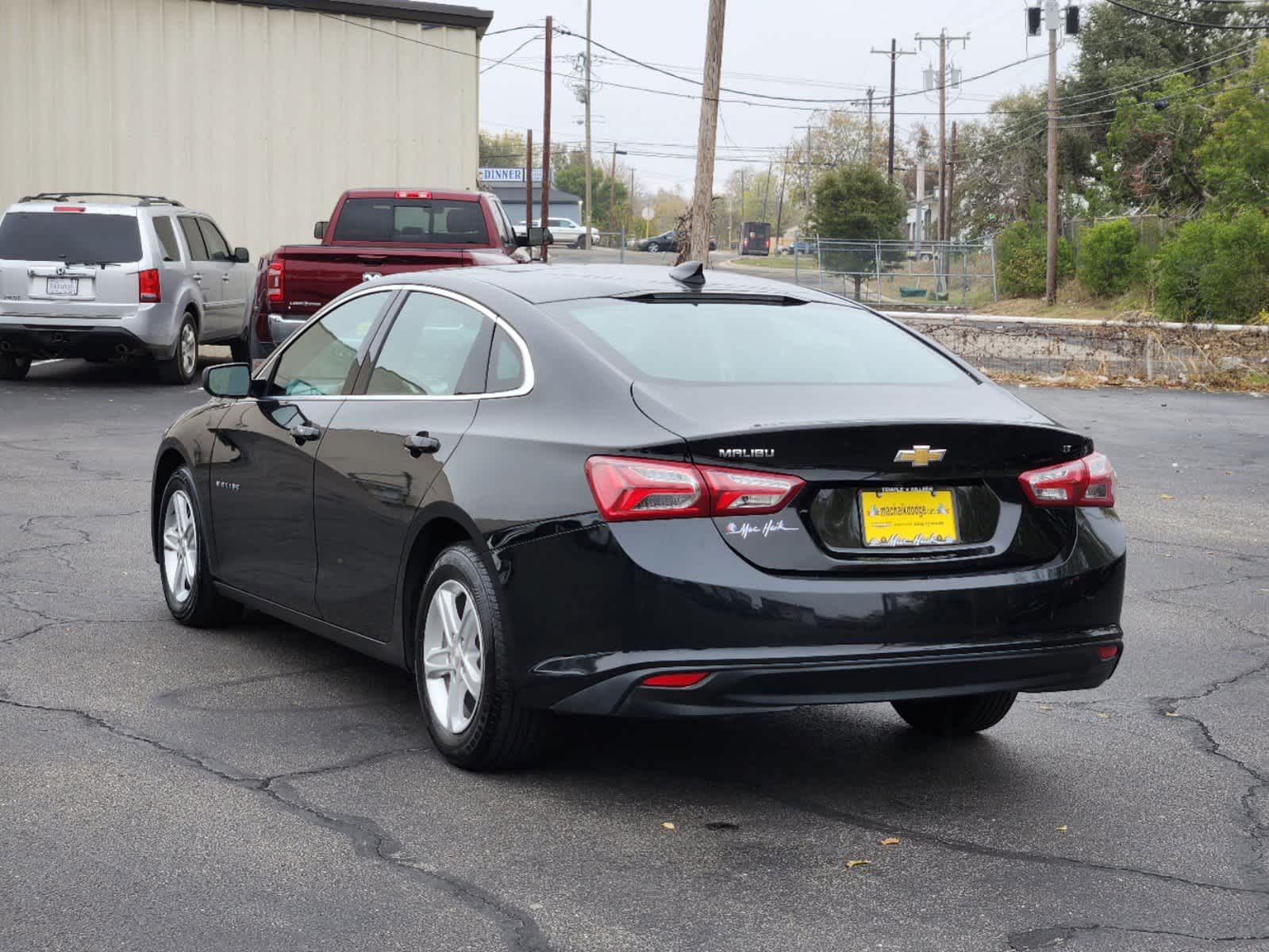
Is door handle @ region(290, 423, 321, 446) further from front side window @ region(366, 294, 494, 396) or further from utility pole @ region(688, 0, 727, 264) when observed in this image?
utility pole @ region(688, 0, 727, 264)

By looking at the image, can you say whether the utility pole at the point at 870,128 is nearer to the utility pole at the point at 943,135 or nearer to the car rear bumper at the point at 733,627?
the utility pole at the point at 943,135

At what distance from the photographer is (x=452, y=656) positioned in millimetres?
5105

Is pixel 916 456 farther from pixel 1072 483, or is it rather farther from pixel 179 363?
pixel 179 363

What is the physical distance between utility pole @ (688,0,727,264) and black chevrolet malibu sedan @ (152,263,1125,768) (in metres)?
23.3

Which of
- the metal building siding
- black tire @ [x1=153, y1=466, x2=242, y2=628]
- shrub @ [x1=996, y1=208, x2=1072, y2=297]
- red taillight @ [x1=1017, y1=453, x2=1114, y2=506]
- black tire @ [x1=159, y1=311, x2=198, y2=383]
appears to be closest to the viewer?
red taillight @ [x1=1017, y1=453, x2=1114, y2=506]

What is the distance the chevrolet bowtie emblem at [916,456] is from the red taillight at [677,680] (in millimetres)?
776

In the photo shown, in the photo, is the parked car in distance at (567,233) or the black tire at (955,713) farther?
the parked car in distance at (567,233)

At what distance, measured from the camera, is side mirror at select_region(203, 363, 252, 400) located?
6469 mm

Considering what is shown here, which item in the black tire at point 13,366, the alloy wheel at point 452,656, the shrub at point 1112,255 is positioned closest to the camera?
the alloy wheel at point 452,656

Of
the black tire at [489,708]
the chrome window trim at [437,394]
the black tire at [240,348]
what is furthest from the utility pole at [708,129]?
A: the black tire at [489,708]

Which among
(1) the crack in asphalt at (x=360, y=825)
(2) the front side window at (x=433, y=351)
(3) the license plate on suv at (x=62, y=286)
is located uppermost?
(3) the license plate on suv at (x=62, y=286)

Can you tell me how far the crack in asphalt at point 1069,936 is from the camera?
3.78m

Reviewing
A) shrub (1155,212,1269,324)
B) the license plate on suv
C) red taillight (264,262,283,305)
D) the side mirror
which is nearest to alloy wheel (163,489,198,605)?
the side mirror

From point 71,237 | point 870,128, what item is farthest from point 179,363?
point 870,128
